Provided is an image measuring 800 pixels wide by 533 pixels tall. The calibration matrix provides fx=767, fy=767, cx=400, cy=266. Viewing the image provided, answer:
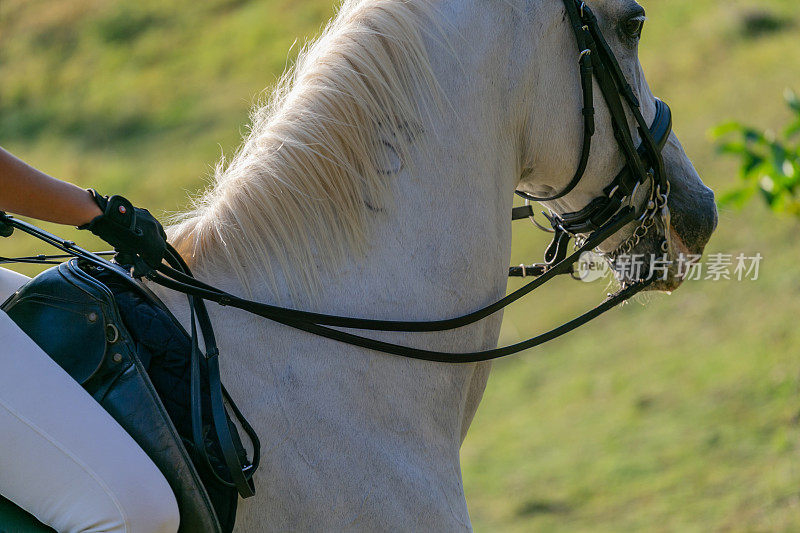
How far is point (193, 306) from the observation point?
1987 mm

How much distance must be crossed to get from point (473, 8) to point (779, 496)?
4878 mm

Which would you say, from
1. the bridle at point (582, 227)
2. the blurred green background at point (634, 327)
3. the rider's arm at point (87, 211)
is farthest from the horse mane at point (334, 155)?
the blurred green background at point (634, 327)

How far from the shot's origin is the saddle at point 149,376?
178cm

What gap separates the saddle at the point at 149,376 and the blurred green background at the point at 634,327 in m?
1.19

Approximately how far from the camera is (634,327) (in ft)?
Result: 28.7

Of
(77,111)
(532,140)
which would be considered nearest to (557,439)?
(532,140)

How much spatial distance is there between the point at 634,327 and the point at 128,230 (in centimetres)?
768

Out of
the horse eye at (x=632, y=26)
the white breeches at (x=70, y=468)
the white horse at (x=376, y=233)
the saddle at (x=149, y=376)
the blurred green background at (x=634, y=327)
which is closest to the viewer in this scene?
the white breeches at (x=70, y=468)

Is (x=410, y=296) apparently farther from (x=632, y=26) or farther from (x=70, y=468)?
(x=632, y=26)

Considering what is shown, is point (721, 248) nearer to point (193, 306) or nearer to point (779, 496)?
point (779, 496)

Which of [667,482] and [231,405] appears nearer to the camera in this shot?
[231,405]

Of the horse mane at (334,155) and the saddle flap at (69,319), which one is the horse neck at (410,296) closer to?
the horse mane at (334,155)

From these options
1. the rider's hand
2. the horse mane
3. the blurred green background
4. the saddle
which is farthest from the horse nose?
the rider's hand

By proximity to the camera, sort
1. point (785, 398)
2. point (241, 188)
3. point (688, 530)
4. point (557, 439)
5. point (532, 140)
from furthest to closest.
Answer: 1. point (557, 439)
2. point (785, 398)
3. point (688, 530)
4. point (532, 140)
5. point (241, 188)
